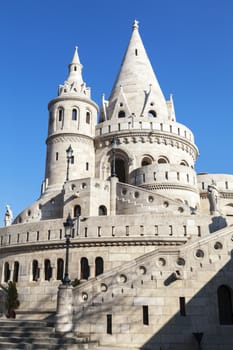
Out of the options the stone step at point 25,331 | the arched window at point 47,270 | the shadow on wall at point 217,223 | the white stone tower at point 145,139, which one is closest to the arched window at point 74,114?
the white stone tower at point 145,139

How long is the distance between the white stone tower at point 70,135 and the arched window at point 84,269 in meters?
10.00

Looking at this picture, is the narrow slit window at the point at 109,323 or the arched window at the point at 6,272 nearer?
the narrow slit window at the point at 109,323

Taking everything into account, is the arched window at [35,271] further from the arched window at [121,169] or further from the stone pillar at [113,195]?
the arched window at [121,169]

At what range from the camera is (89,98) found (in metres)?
33.5

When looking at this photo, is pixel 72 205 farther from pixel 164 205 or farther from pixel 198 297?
pixel 198 297

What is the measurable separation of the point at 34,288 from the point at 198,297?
9943mm

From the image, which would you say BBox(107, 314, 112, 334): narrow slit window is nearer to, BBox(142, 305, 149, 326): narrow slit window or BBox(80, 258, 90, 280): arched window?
BBox(142, 305, 149, 326): narrow slit window

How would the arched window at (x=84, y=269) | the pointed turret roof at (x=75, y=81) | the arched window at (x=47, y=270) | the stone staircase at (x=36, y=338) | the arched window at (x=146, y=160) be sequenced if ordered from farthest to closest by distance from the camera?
1. the pointed turret roof at (x=75, y=81)
2. the arched window at (x=146, y=160)
3. the arched window at (x=47, y=270)
4. the arched window at (x=84, y=269)
5. the stone staircase at (x=36, y=338)

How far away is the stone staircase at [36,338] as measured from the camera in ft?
40.7

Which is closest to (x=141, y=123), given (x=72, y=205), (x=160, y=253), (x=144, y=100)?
(x=144, y=100)

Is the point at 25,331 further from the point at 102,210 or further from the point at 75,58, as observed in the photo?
the point at 75,58

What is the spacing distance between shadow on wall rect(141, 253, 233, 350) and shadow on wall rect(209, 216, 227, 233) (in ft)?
17.5

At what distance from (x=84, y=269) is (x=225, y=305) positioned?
822 centimetres

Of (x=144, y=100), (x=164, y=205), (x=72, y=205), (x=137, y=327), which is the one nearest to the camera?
(x=137, y=327)
